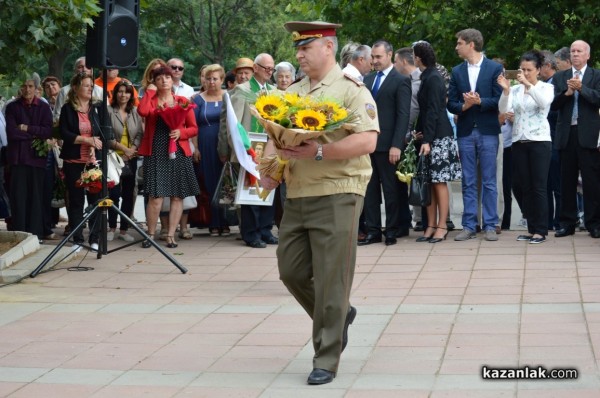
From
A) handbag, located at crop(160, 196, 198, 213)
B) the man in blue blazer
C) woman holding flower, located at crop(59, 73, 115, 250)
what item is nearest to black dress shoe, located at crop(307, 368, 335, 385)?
the man in blue blazer

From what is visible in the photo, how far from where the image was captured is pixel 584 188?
1368 cm

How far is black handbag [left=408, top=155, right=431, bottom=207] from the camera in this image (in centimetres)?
1338

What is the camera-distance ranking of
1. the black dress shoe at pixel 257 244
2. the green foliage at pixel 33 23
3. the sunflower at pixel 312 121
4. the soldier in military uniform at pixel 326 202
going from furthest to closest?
the black dress shoe at pixel 257 244 < the green foliage at pixel 33 23 < the soldier in military uniform at pixel 326 202 < the sunflower at pixel 312 121

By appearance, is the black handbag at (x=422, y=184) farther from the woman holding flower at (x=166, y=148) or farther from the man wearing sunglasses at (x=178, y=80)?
the man wearing sunglasses at (x=178, y=80)

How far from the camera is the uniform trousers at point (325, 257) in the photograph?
7355 millimetres

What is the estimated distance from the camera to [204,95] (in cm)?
1441

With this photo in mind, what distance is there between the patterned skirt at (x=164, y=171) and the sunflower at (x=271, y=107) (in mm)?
6479

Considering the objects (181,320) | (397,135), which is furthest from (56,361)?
(397,135)

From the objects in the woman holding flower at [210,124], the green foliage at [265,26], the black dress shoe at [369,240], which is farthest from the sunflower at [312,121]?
the woman holding flower at [210,124]

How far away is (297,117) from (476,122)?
6661 mm

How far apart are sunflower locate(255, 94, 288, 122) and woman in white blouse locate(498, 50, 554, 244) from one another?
642 centimetres

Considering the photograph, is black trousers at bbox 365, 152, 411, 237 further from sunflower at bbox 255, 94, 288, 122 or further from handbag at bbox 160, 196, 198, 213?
sunflower at bbox 255, 94, 288, 122

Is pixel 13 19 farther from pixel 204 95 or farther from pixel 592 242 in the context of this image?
pixel 592 242

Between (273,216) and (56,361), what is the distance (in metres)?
6.12
